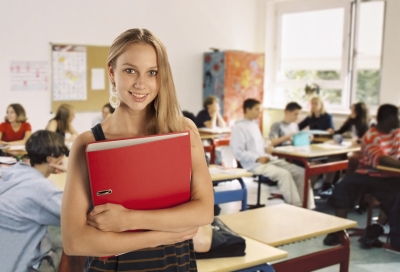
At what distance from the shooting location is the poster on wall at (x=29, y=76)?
6789mm

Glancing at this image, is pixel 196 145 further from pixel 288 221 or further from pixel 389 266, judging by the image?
pixel 389 266

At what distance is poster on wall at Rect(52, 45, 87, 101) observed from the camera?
718cm

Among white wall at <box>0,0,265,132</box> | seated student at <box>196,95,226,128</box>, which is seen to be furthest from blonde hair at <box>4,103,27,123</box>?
seated student at <box>196,95,226,128</box>

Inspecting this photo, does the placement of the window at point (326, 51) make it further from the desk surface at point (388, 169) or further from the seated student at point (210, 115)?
the desk surface at point (388, 169)

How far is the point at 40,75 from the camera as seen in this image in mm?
7047

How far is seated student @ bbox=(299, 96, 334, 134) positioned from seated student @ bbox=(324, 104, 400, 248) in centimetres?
243

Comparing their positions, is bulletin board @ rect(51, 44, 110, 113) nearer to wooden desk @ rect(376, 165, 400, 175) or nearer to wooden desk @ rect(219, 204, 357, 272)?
wooden desk @ rect(376, 165, 400, 175)

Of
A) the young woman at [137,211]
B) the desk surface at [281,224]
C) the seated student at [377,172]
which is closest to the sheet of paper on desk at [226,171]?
the seated student at [377,172]

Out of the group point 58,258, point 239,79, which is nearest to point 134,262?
point 58,258

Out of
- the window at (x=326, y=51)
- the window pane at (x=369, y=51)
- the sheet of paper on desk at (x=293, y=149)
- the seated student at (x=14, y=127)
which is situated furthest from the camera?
the window at (x=326, y=51)

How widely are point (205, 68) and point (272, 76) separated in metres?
1.51

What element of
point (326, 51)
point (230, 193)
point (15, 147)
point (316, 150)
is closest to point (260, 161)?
point (316, 150)

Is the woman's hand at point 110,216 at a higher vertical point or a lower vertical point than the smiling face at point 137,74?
lower

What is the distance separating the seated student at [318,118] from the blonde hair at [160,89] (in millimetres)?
6400
